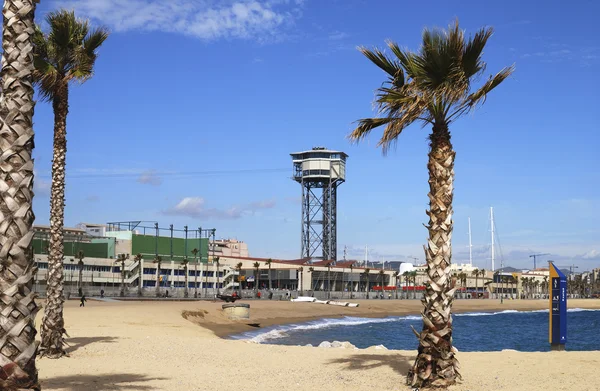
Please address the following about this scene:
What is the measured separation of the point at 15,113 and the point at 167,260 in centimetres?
13114

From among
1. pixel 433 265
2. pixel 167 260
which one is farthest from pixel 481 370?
pixel 167 260

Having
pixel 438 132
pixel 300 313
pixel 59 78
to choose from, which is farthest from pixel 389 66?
pixel 300 313

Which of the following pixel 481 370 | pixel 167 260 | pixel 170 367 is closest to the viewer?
pixel 481 370

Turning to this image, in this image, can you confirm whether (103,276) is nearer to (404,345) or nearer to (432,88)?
(404,345)

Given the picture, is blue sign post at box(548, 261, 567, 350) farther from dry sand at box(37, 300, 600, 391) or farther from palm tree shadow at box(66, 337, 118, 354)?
palm tree shadow at box(66, 337, 118, 354)

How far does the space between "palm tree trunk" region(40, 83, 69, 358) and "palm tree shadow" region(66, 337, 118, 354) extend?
0.86m

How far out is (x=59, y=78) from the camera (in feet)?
71.9

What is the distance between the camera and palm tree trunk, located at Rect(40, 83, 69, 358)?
20109 mm

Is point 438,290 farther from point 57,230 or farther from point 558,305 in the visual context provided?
point 558,305

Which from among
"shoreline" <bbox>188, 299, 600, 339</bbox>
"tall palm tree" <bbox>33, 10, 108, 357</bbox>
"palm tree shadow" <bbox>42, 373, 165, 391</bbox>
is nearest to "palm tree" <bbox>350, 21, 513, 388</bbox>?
"palm tree shadow" <bbox>42, 373, 165, 391</bbox>

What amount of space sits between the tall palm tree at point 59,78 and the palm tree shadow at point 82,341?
1540 mm

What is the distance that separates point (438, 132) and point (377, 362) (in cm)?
735

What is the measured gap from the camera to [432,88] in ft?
48.6

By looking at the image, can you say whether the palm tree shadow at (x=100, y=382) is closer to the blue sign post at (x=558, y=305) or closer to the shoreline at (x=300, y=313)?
the blue sign post at (x=558, y=305)
